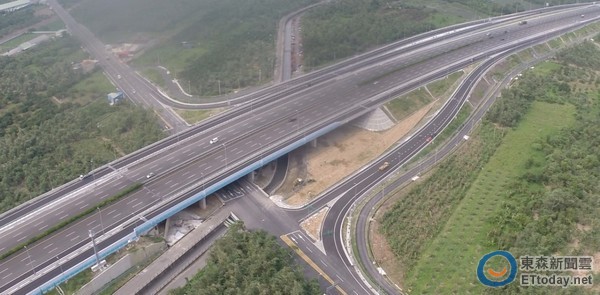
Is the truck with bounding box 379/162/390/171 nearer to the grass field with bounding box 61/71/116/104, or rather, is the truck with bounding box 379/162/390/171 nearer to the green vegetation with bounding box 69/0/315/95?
the green vegetation with bounding box 69/0/315/95

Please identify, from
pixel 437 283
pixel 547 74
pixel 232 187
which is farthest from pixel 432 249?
pixel 547 74

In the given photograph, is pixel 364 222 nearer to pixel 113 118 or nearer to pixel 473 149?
pixel 473 149

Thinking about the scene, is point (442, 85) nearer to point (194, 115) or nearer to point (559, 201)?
point (559, 201)

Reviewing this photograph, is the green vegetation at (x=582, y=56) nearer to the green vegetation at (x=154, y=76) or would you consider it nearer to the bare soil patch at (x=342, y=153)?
the bare soil patch at (x=342, y=153)

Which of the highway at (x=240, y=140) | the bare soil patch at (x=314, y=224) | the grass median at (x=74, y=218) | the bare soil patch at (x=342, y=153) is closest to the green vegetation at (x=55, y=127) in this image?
the highway at (x=240, y=140)

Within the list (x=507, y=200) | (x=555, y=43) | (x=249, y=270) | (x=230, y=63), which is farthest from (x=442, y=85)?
(x=249, y=270)
